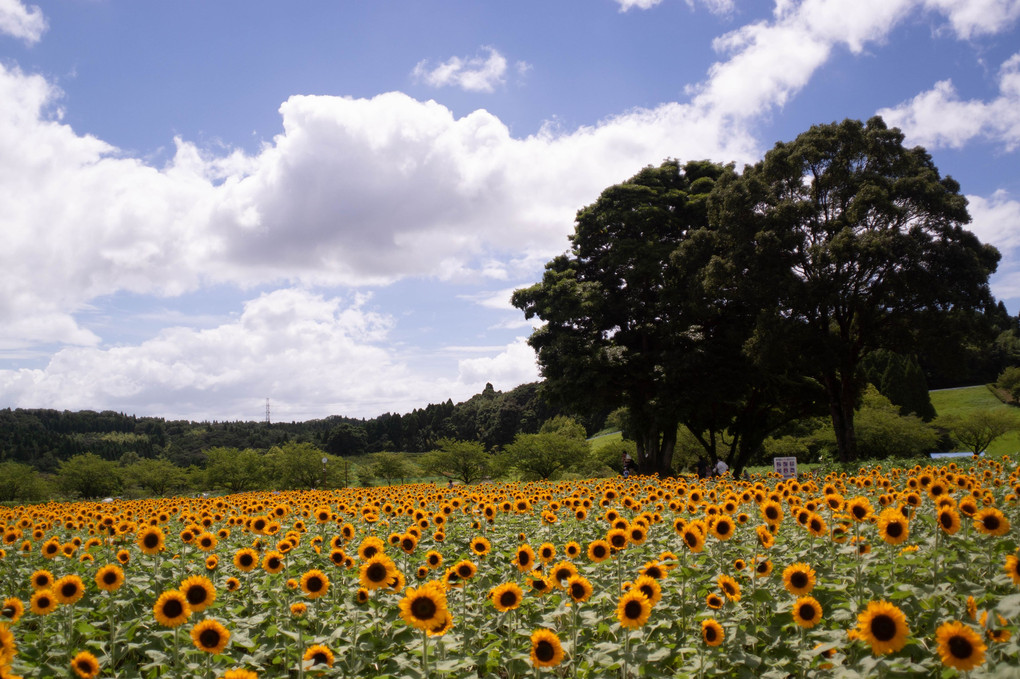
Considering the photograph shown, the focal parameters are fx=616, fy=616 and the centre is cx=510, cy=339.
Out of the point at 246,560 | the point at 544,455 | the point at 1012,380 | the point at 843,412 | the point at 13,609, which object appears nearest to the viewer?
the point at 13,609

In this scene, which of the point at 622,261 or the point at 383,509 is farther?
the point at 622,261

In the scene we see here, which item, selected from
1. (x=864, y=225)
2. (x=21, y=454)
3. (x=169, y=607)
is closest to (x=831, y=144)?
(x=864, y=225)

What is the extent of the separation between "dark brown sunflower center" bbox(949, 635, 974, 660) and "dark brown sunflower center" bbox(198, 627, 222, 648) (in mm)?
3864

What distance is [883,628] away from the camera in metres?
3.20

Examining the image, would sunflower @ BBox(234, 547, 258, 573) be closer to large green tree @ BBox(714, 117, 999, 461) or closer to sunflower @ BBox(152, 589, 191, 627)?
sunflower @ BBox(152, 589, 191, 627)

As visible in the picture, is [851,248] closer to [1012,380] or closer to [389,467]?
[389,467]

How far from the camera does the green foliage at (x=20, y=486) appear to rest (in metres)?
34.2

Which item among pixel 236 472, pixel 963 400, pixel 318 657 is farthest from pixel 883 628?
pixel 963 400

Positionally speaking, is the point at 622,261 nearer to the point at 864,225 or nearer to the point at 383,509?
the point at 864,225

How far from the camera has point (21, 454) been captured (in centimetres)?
7275

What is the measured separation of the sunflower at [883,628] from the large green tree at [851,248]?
20.9 meters

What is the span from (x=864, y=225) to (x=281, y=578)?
922 inches

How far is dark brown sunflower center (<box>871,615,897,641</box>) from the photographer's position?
3.17 meters

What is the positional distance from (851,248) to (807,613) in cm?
2100
